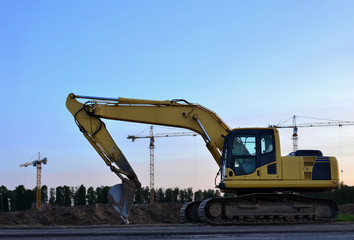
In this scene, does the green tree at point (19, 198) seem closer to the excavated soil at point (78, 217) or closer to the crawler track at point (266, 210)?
the excavated soil at point (78, 217)

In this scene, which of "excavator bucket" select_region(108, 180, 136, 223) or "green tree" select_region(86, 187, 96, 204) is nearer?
"excavator bucket" select_region(108, 180, 136, 223)

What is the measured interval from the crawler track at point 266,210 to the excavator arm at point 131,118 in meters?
2.06

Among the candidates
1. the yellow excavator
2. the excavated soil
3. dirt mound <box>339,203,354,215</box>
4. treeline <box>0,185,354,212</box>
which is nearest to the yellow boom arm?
the yellow excavator

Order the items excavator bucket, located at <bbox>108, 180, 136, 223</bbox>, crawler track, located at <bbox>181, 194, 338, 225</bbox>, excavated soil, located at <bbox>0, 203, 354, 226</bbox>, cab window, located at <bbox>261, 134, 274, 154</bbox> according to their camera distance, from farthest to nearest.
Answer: excavated soil, located at <bbox>0, 203, 354, 226</bbox>
excavator bucket, located at <bbox>108, 180, 136, 223</bbox>
cab window, located at <bbox>261, 134, 274, 154</bbox>
crawler track, located at <bbox>181, 194, 338, 225</bbox>

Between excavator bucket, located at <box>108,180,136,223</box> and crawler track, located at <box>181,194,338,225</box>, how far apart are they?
2733 mm

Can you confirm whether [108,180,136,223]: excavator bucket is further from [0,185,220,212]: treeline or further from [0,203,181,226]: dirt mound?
[0,185,220,212]: treeline

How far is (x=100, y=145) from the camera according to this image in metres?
18.5

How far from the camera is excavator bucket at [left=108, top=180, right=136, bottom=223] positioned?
17880 millimetres

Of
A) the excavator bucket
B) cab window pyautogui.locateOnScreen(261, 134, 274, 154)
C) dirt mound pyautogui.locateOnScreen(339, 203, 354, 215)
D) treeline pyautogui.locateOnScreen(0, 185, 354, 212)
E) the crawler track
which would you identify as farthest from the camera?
treeline pyautogui.locateOnScreen(0, 185, 354, 212)

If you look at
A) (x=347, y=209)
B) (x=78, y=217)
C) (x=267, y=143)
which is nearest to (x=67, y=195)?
(x=78, y=217)

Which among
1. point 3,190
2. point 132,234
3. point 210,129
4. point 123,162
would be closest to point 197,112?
point 210,129

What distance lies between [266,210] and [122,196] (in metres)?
5.21

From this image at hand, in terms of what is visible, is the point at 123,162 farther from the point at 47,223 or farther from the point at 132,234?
the point at 47,223

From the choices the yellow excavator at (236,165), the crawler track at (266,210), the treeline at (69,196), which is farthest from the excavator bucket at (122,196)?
the treeline at (69,196)
